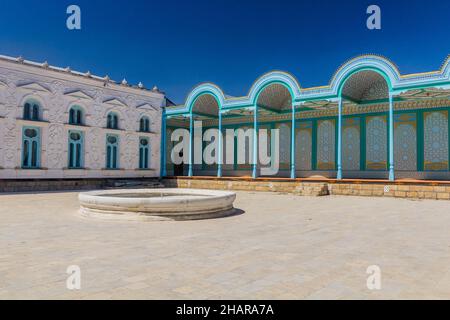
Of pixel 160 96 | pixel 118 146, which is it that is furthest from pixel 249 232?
pixel 160 96

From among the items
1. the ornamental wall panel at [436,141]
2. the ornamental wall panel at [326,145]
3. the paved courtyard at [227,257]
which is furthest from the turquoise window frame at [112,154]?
the ornamental wall panel at [436,141]

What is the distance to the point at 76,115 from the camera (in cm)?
2109

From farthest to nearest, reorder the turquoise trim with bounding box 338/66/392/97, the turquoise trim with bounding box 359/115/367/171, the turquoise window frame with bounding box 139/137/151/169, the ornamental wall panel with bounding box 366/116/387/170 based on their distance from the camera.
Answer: the turquoise window frame with bounding box 139/137/151/169 → the turquoise trim with bounding box 359/115/367/171 → the ornamental wall panel with bounding box 366/116/387/170 → the turquoise trim with bounding box 338/66/392/97

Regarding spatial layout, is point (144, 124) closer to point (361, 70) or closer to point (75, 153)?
point (75, 153)

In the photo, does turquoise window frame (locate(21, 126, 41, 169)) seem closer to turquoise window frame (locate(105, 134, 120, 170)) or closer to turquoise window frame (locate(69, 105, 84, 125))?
turquoise window frame (locate(69, 105, 84, 125))

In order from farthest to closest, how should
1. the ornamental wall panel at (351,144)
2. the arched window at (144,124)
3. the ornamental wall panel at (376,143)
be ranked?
the arched window at (144,124) → the ornamental wall panel at (351,144) → the ornamental wall panel at (376,143)

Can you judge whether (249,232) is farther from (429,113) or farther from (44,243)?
(429,113)

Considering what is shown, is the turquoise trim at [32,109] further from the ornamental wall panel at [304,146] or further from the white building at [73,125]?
the ornamental wall panel at [304,146]

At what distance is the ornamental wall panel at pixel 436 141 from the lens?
18.5 meters

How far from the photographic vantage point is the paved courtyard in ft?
12.9

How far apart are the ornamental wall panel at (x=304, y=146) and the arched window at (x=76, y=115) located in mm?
12926

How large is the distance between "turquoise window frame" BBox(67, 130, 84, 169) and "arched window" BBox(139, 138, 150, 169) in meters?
4.09

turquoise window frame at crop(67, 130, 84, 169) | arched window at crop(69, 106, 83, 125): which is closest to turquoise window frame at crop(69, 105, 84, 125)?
arched window at crop(69, 106, 83, 125)

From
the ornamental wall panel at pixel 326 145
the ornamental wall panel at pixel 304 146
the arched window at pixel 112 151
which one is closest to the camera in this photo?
the ornamental wall panel at pixel 326 145
